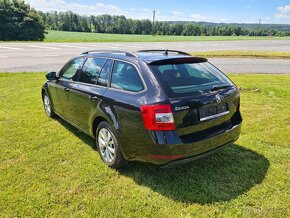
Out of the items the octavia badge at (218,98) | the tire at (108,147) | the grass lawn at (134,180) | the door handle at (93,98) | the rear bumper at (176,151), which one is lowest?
the grass lawn at (134,180)

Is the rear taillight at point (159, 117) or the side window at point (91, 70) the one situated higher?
the side window at point (91, 70)

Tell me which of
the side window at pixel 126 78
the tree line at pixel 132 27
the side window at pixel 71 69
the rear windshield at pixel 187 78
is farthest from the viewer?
the tree line at pixel 132 27

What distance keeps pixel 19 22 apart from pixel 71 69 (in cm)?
4022

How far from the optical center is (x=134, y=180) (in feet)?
12.0

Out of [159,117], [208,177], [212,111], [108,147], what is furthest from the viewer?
[108,147]

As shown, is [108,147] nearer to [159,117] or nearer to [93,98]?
[93,98]

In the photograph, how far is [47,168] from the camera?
157 inches

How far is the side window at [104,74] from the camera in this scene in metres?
3.95

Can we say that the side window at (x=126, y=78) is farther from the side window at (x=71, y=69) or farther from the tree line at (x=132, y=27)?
the tree line at (x=132, y=27)

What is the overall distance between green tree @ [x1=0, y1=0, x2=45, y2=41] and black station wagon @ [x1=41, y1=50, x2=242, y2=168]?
132 ft

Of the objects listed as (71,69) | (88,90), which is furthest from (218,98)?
(71,69)

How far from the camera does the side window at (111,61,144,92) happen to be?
3426mm

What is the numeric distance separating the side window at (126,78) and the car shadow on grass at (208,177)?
1.21 meters

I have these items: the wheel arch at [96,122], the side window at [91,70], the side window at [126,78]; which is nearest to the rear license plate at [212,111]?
the side window at [126,78]
